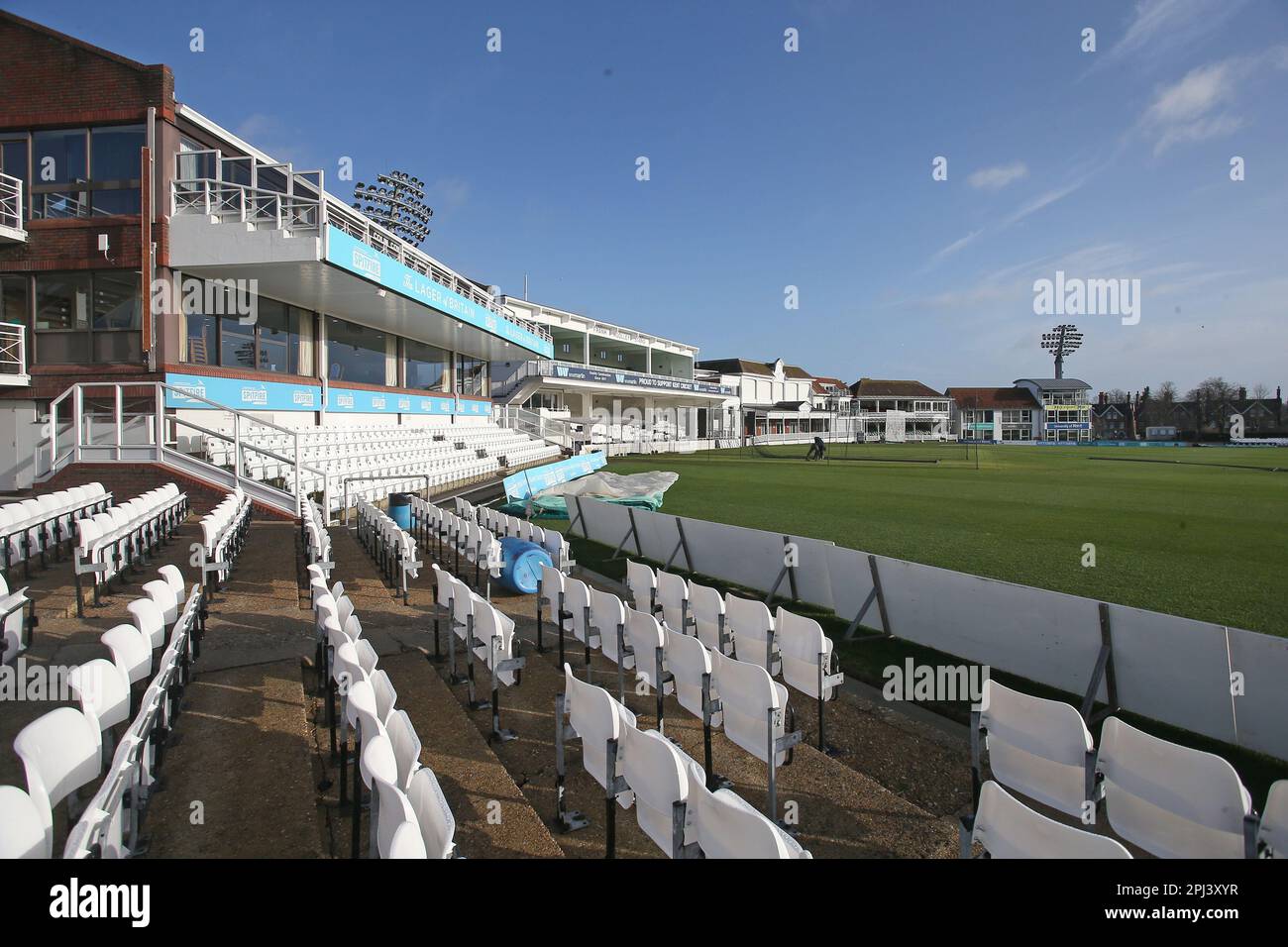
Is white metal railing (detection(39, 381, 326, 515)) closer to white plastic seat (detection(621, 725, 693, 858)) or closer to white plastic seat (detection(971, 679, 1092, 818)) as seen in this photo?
white plastic seat (detection(621, 725, 693, 858))

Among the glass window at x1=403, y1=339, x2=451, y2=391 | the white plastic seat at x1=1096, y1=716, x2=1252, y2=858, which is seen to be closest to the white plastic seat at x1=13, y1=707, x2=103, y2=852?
the white plastic seat at x1=1096, y1=716, x2=1252, y2=858

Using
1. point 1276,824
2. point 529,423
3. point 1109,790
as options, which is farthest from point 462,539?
point 529,423

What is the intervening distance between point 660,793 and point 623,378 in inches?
1789

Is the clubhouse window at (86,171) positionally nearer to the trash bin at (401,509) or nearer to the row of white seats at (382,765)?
the trash bin at (401,509)

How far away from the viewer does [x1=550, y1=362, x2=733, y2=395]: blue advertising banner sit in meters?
42.4

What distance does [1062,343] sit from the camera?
110 metres

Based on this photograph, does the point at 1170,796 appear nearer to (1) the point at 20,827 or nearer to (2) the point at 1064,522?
(1) the point at 20,827

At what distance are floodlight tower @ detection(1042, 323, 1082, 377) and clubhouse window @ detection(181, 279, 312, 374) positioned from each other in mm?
121822

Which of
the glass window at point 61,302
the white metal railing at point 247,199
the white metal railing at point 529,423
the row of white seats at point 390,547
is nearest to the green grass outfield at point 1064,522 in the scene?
the row of white seats at point 390,547

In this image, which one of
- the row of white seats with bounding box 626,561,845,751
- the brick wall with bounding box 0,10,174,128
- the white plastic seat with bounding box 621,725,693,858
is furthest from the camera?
the brick wall with bounding box 0,10,174,128

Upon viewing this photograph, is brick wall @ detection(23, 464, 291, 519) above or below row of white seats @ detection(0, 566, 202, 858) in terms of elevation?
above
